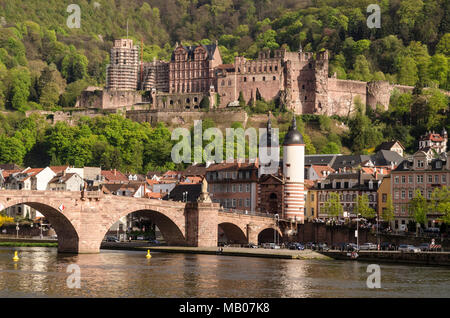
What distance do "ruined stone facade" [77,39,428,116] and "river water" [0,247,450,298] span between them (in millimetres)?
76769

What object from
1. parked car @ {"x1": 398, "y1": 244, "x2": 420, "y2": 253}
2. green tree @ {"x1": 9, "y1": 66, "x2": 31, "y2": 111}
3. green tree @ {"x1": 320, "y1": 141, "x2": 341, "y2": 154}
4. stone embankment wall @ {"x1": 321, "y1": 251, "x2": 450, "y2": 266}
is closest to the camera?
stone embankment wall @ {"x1": 321, "y1": 251, "x2": 450, "y2": 266}

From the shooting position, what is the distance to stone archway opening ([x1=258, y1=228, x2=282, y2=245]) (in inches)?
3593

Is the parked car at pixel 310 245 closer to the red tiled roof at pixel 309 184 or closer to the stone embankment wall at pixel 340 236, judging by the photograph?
the stone embankment wall at pixel 340 236

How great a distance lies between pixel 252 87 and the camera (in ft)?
495

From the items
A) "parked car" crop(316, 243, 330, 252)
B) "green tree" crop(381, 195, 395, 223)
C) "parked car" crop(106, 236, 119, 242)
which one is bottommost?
"parked car" crop(316, 243, 330, 252)

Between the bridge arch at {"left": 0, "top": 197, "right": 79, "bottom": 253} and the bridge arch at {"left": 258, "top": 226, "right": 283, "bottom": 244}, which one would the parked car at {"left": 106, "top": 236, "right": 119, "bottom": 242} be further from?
the bridge arch at {"left": 0, "top": 197, "right": 79, "bottom": 253}

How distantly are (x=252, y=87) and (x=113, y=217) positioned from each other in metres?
78.1

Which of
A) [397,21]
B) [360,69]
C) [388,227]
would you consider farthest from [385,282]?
[397,21]

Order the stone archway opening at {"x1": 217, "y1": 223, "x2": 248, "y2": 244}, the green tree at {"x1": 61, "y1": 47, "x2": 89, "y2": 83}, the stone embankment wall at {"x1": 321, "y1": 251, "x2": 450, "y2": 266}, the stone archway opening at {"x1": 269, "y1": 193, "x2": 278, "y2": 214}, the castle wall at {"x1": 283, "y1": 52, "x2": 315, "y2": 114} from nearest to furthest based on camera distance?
the stone embankment wall at {"x1": 321, "y1": 251, "x2": 450, "y2": 266}, the stone archway opening at {"x1": 217, "y1": 223, "x2": 248, "y2": 244}, the stone archway opening at {"x1": 269, "y1": 193, "x2": 278, "y2": 214}, the castle wall at {"x1": 283, "y1": 52, "x2": 315, "y2": 114}, the green tree at {"x1": 61, "y1": 47, "x2": 89, "y2": 83}

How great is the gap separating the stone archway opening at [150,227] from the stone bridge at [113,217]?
8 cm

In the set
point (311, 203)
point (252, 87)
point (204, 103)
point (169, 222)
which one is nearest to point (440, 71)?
point (252, 87)

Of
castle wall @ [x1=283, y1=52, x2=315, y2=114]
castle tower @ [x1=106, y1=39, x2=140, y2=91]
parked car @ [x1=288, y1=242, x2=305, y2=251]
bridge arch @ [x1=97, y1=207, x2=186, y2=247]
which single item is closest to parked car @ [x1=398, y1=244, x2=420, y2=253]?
parked car @ [x1=288, y1=242, x2=305, y2=251]

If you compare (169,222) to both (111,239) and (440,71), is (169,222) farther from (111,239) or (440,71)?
(440,71)
